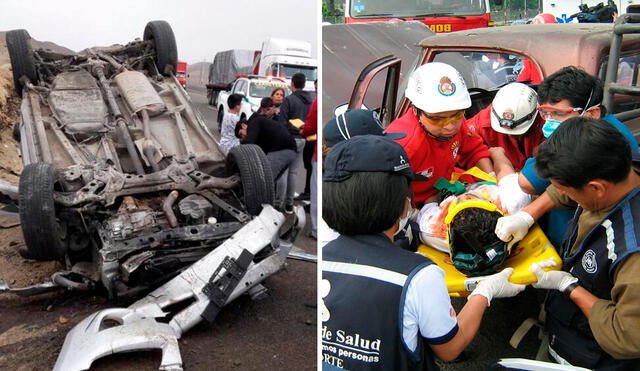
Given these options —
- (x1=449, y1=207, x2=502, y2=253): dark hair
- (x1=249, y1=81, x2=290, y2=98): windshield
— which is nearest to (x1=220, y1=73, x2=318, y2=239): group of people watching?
(x1=449, y1=207, x2=502, y2=253): dark hair

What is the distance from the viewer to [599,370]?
173 cm

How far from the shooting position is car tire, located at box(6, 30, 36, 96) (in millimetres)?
5734

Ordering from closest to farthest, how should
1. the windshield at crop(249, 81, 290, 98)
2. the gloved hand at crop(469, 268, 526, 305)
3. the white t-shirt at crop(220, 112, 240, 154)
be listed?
the gloved hand at crop(469, 268, 526, 305) < the white t-shirt at crop(220, 112, 240, 154) < the windshield at crop(249, 81, 290, 98)

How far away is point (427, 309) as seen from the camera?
4.52 feet

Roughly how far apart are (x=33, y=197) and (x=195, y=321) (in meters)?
1.21

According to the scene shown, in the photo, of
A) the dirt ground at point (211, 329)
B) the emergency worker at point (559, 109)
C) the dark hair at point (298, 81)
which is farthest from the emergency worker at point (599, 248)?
the dark hair at point (298, 81)

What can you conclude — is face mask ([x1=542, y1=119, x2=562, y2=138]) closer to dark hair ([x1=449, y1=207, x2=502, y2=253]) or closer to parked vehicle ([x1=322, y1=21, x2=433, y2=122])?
dark hair ([x1=449, y1=207, x2=502, y2=253])

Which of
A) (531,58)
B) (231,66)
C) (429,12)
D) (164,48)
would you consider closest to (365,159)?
(531,58)

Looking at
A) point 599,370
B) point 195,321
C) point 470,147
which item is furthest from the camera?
point 195,321

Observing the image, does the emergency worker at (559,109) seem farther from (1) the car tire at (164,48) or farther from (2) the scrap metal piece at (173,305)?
(1) the car tire at (164,48)

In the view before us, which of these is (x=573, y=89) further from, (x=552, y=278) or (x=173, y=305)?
(x=173, y=305)

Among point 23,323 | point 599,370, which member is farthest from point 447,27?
point 599,370

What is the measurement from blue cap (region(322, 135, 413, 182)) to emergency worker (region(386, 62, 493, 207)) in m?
0.73

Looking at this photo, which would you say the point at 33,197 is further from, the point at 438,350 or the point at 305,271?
the point at 438,350
